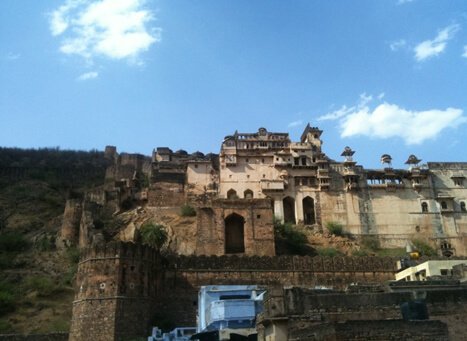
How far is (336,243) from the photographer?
38219mm

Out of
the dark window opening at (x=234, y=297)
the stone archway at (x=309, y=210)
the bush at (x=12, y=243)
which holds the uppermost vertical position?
the stone archway at (x=309, y=210)

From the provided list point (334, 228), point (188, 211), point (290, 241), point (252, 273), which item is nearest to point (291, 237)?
point (290, 241)

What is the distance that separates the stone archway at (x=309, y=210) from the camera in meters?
42.2

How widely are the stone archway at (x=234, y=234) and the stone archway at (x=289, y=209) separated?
9599 millimetres

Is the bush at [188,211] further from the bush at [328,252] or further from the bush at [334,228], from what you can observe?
the bush at [334,228]

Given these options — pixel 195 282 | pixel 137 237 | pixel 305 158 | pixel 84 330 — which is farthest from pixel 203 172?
pixel 84 330

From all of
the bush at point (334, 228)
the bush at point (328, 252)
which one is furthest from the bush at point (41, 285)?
the bush at point (334, 228)

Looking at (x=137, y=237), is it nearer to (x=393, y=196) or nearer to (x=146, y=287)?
(x=146, y=287)

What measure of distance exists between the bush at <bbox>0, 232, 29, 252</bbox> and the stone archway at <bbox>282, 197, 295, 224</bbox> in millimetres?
19980

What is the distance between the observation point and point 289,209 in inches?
1684

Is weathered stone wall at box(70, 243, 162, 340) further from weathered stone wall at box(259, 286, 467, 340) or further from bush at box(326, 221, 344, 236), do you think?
bush at box(326, 221, 344, 236)

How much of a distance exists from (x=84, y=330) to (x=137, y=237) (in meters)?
11.4

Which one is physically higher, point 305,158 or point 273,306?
point 305,158

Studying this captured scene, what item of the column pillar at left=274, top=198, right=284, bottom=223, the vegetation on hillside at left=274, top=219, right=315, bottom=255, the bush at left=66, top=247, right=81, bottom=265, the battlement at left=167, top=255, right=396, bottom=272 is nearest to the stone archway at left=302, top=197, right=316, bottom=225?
the column pillar at left=274, top=198, right=284, bottom=223
